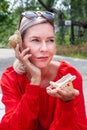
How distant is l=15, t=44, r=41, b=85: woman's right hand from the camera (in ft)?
6.34

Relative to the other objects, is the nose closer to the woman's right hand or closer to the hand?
the woman's right hand

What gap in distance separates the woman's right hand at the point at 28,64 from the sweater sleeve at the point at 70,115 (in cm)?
16

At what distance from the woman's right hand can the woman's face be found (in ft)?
0.09

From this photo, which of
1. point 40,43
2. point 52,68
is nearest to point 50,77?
point 52,68

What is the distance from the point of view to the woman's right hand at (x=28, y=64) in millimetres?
1932

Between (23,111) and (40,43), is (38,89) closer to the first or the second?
(23,111)

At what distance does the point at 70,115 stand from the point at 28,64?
32 cm

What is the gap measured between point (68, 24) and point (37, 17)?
20.9 meters

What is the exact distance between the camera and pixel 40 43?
1979 mm

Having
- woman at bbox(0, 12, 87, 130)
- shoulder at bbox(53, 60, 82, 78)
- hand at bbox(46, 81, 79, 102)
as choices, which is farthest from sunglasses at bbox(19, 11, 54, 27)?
hand at bbox(46, 81, 79, 102)

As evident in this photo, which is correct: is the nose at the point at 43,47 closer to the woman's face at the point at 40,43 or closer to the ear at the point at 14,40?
the woman's face at the point at 40,43

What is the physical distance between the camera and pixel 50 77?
→ 2121mm

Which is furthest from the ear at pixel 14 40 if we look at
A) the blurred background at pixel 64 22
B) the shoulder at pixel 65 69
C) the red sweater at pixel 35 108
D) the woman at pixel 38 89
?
the blurred background at pixel 64 22

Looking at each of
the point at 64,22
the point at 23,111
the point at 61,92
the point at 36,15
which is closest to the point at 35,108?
the point at 23,111
